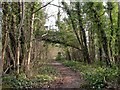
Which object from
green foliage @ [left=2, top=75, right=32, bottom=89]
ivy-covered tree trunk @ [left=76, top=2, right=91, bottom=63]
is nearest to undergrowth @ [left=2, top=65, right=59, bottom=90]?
green foliage @ [left=2, top=75, right=32, bottom=89]

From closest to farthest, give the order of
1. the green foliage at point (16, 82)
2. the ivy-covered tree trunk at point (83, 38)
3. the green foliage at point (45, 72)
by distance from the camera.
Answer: the green foliage at point (16, 82), the green foliage at point (45, 72), the ivy-covered tree trunk at point (83, 38)

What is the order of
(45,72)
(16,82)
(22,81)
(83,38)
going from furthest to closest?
(83,38) < (45,72) < (22,81) < (16,82)

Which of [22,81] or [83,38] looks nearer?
[22,81]

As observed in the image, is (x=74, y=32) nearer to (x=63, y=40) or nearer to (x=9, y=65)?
(x=63, y=40)

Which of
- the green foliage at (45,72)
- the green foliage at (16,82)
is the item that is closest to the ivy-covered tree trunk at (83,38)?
the green foliage at (45,72)

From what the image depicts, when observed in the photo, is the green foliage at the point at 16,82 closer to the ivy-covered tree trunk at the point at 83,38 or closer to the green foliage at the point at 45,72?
the green foliage at the point at 45,72

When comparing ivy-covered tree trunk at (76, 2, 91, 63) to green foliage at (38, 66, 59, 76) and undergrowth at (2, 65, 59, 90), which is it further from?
undergrowth at (2, 65, 59, 90)

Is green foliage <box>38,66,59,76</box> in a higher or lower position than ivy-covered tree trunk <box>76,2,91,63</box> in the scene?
lower

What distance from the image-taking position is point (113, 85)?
4.73 m

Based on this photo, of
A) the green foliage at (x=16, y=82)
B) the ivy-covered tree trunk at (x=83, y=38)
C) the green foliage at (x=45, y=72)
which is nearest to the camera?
the green foliage at (x=16, y=82)

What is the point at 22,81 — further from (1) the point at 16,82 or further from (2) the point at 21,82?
(1) the point at 16,82

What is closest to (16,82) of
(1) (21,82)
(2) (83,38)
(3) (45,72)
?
(1) (21,82)

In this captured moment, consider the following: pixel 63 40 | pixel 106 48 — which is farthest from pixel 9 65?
pixel 63 40

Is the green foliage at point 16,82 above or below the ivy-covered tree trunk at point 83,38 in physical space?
below
